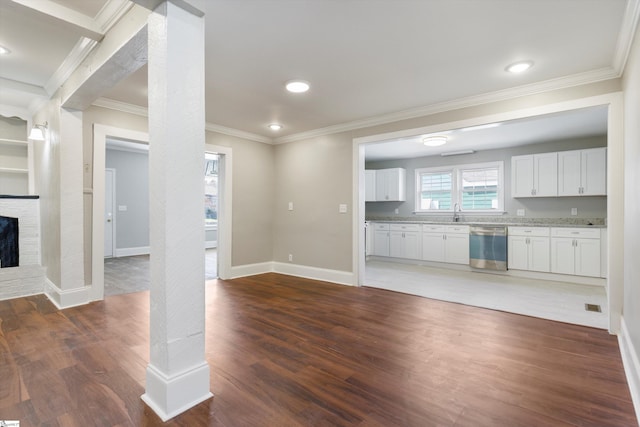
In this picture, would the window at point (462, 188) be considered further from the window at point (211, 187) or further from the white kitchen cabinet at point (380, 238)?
the window at point (211, 187)

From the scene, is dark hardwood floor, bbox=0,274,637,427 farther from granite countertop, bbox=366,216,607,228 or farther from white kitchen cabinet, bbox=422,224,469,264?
granite countertop, bbox=366,216,607,228

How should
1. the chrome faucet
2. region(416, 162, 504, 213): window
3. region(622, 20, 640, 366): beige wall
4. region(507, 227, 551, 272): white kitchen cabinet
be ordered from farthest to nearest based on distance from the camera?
1. the chrome faucet
2. region(416, 162, 504, 213): window
3. region(507, 227, 551, 272): white kitchen cabinet
4. region(622, 20, 640, 366): beige wall

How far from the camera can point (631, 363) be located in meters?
2.00

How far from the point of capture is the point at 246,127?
15.8 ft

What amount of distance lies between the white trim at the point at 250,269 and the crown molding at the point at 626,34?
4.96 metres

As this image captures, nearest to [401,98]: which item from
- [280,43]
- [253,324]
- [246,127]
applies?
[280,43]

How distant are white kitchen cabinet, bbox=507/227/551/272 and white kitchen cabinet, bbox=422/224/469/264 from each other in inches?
29.3

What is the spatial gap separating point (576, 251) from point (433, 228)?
2266 mm

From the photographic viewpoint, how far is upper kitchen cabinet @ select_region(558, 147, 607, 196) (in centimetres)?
507

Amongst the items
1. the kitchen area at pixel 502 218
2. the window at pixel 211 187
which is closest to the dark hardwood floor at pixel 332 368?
the kitchen area at pixel 502 218

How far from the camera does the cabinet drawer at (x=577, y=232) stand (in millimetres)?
4812

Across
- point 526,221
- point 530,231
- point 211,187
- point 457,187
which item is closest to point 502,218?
point 526,221

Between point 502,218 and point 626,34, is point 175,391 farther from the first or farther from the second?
point 502,218

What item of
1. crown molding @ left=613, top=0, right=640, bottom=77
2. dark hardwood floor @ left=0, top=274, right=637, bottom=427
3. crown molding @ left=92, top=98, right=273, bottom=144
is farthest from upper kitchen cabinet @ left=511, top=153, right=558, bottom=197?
crown molding @ left=92, top=98, right=273, bottom=144
